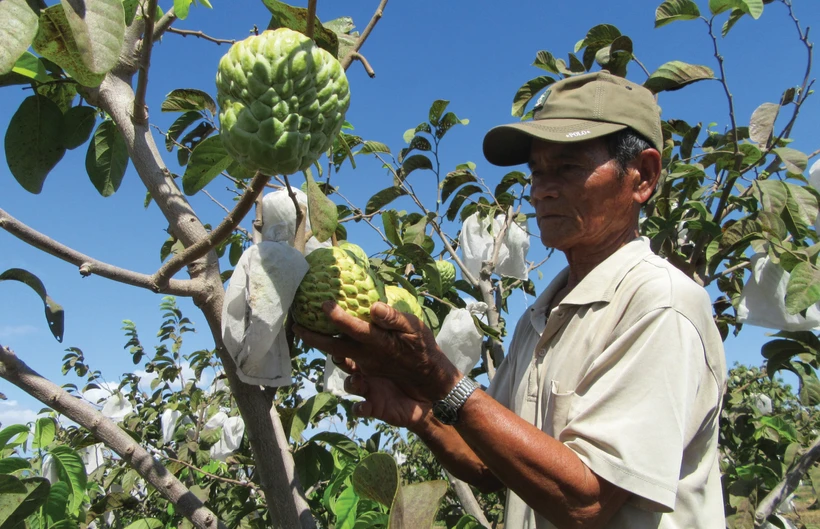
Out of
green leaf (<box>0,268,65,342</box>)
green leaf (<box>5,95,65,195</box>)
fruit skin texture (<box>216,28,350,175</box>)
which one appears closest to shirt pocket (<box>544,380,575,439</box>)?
fruit skin texture (<box>216,28,350,175</box>)

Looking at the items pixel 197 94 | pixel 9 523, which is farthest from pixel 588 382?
pixel 9 523

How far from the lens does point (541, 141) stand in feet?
4.99

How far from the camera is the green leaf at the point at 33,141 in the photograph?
1.22 m

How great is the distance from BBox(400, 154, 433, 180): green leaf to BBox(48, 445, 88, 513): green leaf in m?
1.71

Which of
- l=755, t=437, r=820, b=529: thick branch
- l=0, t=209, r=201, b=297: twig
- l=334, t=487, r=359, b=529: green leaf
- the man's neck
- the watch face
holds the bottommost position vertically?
l=755, t=437, r=820, b=529: thick branch

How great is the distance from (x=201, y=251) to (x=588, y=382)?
0.72 metres

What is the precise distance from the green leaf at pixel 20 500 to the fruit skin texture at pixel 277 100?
0.99 metres

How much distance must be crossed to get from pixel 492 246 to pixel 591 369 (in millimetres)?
1628

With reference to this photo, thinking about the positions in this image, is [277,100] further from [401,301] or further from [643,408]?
[643,408]

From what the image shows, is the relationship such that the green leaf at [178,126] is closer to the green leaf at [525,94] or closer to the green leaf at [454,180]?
the green leaf at [454,180]

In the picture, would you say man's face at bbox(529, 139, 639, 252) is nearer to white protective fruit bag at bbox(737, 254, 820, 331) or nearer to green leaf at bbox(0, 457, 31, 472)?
white protective fruit bag at bbox(737, 254, 820, 331)

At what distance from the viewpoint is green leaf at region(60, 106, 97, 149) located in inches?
51.9

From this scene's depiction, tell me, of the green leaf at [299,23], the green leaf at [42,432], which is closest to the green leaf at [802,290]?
the green leaf at [299,23]

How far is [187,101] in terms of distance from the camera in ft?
4.90
